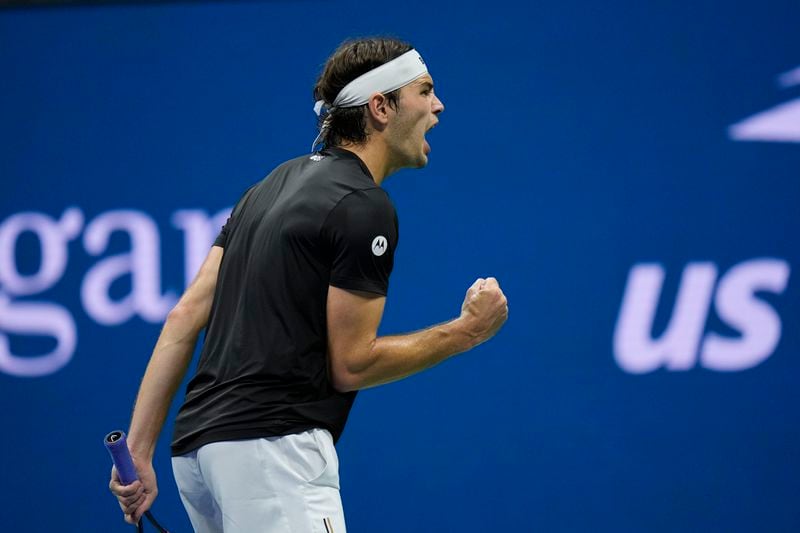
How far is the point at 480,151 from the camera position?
401 centimetres

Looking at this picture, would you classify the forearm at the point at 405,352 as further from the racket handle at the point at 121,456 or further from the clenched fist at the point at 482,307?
the racket handle at the point at 121,456

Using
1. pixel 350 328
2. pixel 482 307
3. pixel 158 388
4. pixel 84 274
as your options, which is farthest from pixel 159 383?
pixel 84 274

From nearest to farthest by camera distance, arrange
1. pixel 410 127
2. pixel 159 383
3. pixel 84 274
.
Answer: pixel 159 383 < pixel 410 127 < pixel 84 274

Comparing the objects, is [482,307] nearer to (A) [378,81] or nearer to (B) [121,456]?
(A) [378,81]

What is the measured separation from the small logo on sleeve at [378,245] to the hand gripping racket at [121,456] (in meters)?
0.62

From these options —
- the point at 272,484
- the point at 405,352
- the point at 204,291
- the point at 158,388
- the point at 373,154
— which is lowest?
the point at 272,484

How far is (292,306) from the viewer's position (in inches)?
80.1

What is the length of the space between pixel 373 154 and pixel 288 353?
517 mm

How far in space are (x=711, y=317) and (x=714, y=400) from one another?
31cm

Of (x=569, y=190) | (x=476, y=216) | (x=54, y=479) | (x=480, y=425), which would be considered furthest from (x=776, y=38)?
(x=54, y=479)

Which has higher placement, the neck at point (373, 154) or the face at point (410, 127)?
the face at point (410, 127)

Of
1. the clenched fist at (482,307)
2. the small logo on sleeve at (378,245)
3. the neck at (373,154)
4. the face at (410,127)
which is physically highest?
the face at (410,127)

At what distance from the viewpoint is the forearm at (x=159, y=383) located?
222 centimetres

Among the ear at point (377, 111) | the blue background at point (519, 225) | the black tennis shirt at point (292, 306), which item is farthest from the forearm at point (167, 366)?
the blue background at point (519, 225)
